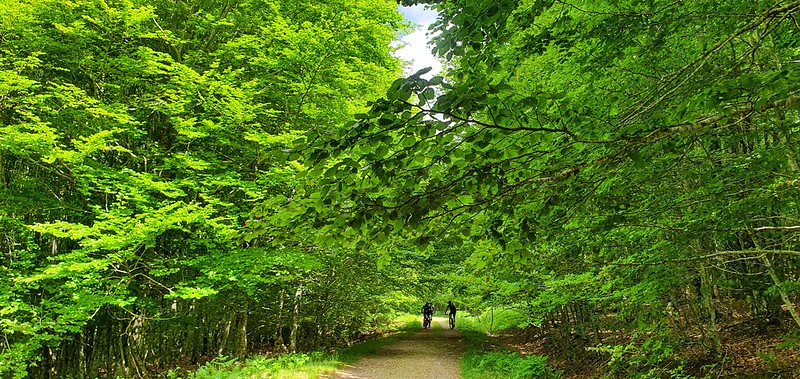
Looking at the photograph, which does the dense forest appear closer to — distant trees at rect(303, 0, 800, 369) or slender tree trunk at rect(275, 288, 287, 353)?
distant trees at rect(303, 0, 800, 369)

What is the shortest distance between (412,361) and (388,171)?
1170 cm

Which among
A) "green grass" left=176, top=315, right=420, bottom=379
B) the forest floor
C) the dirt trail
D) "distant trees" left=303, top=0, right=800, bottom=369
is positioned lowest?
the dirt trail

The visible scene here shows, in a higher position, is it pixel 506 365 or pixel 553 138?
pixel 553 138

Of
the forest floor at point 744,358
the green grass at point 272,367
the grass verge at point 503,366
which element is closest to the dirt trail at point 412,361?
the grass verge at point 503,366

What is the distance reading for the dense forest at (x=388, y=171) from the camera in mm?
1858

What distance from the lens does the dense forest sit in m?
1.86

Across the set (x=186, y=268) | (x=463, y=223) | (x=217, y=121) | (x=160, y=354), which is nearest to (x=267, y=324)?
(x=160, y=354)

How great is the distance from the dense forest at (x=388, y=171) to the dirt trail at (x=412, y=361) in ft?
5.56

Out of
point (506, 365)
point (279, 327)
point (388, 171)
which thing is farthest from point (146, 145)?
point (388, 171)

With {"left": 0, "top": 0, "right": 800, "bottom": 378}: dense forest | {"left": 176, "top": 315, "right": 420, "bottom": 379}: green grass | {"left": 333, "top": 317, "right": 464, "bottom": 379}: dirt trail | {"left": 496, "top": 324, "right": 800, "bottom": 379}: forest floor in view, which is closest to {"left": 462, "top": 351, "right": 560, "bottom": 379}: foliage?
{"left": 333, "top": 317, "right": 464, "bottom": 379}: dirt trail

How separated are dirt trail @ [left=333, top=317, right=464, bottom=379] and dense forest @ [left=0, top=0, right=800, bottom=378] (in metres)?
1.69

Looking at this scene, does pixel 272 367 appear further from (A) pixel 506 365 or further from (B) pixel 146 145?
(B) pixel 146 145

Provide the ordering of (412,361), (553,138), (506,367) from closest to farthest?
(553,138) → (506,367) → (412,361)

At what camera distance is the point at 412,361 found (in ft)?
40.7
